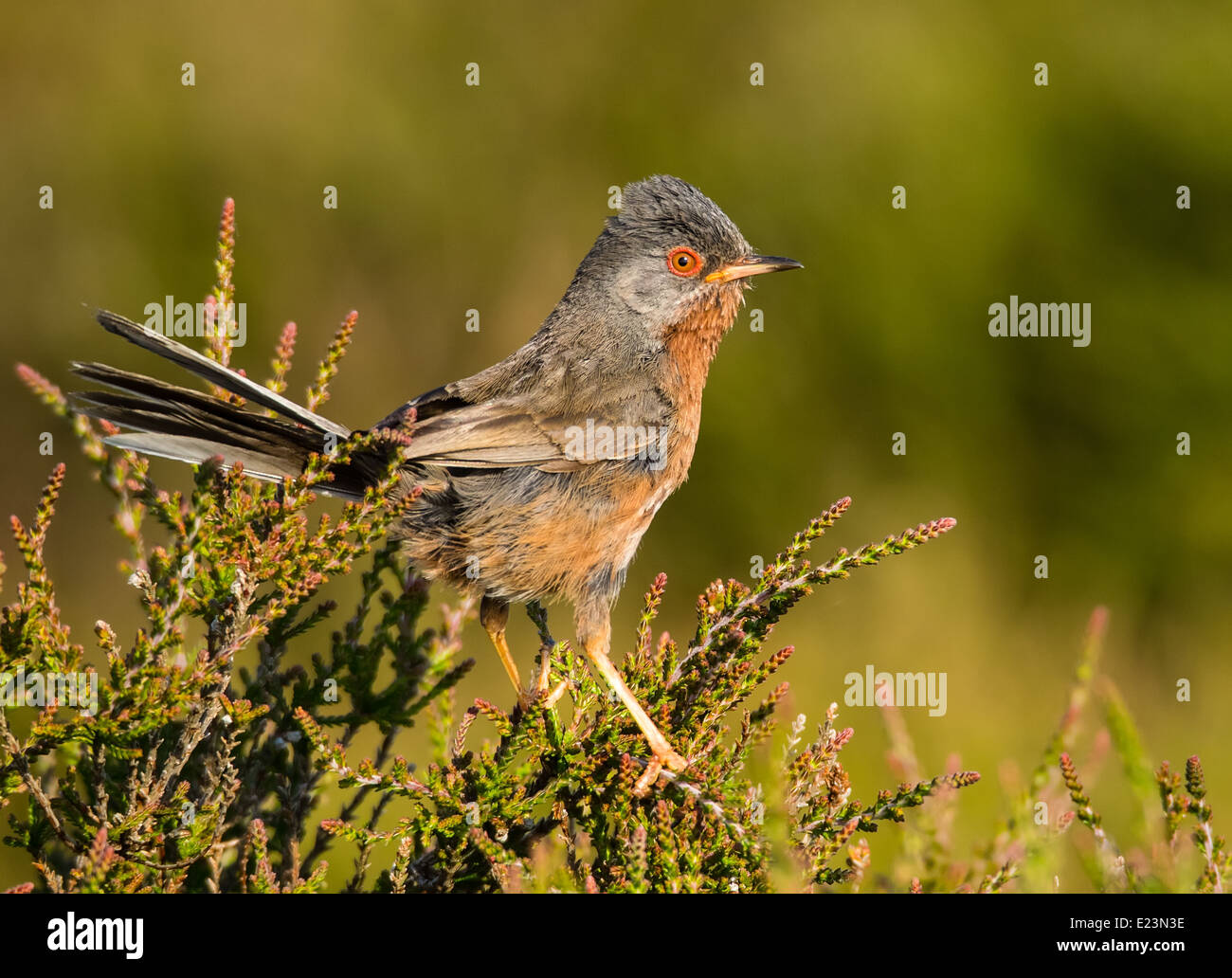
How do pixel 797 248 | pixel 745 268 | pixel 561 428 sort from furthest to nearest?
pixel 797 248 < pixel 745 268 < pixel 561 428

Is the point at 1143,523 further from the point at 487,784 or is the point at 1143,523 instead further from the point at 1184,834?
the point at 487,784

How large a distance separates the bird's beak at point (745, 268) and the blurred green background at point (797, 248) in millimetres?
2742

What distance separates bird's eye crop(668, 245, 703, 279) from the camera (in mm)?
4098

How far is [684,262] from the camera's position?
13.5 feet

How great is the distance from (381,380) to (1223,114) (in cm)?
538

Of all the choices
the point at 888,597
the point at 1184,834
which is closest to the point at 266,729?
the point at 1184,834
